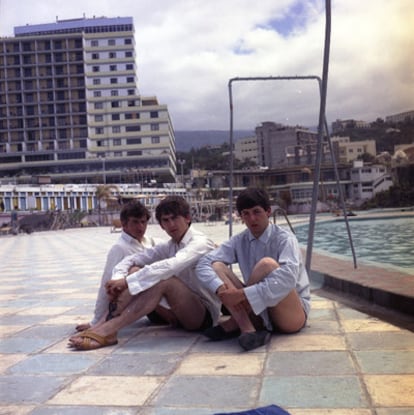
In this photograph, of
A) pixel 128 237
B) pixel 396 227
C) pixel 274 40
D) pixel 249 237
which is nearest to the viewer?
pixel 249 237

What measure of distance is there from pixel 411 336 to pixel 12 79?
3.56 metres

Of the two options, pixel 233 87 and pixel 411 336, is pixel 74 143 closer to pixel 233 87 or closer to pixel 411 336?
pixel 233 87

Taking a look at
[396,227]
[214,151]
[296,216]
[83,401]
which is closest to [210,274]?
[83,401]

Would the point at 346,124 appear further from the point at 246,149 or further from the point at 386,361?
the point at 386,361

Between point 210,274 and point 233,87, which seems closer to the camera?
point 210,274

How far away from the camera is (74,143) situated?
7.80 m

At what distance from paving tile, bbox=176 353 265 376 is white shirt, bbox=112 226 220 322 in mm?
341

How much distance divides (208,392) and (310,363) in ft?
1.43

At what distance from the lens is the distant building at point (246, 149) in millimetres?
4397

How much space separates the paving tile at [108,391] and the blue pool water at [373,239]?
3.56 meters

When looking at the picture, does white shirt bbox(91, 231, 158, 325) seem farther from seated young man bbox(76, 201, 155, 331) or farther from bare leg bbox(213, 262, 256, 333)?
bare leg bbox(213, 262, 256, 333)

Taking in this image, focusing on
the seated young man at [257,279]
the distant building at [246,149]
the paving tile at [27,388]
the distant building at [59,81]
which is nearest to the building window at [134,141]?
the distant building at [59,81]

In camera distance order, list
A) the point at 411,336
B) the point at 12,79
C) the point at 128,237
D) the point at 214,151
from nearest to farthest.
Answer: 1. the point at 411,336
2. the point at 128,237
3. the point at 12,79
4. the point at 214,151

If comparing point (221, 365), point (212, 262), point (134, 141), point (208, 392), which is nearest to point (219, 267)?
point (212, 262)
